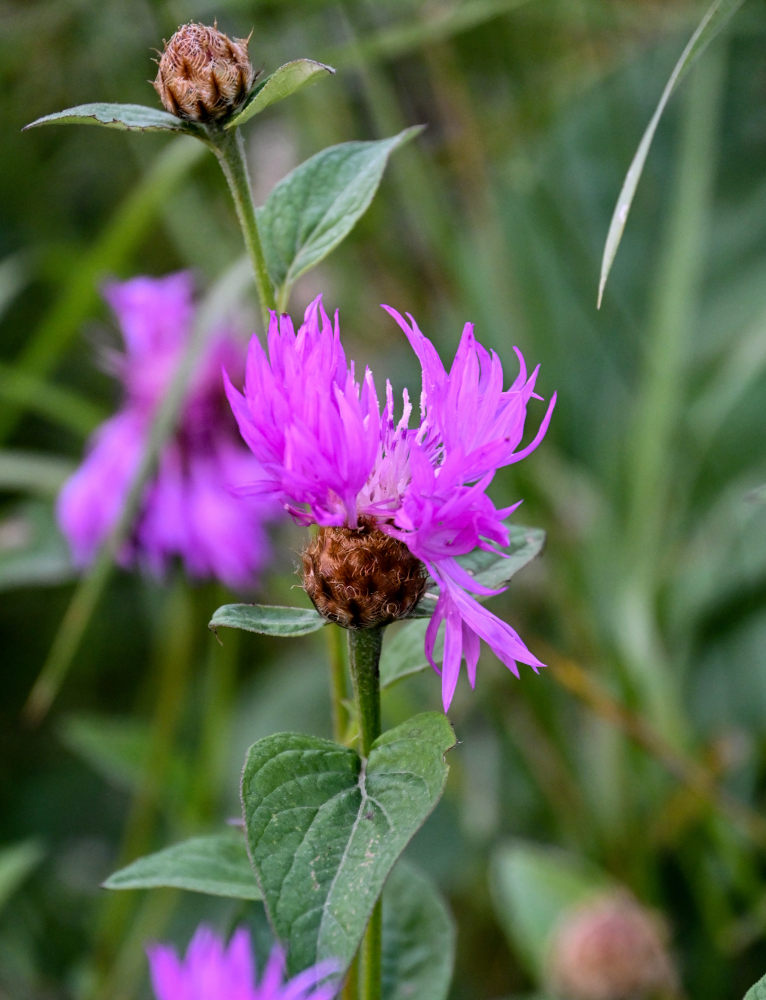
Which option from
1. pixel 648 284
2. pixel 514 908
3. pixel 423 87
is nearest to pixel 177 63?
pixel 514 908

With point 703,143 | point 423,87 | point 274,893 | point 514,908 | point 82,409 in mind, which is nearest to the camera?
point 274,893

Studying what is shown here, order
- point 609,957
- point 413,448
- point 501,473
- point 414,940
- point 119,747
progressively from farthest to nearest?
1. point 501,473
2. point 119,747
3. point 609,957
4. point 414,940
5. point 413,448

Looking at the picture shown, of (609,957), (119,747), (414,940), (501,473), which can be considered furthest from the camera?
(501,473)

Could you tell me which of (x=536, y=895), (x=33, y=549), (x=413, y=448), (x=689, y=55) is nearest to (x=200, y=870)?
(x=413, y=448)

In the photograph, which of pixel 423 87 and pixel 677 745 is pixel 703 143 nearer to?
pixel 423 87

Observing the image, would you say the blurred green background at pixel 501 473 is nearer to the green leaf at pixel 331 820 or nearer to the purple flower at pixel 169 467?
the purple flower at pixel 169 467

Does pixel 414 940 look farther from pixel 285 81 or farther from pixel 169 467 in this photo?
pixel 169 467

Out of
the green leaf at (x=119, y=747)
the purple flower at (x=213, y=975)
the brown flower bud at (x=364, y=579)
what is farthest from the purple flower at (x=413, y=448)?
the green leaf at (x=119, y=747)
